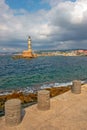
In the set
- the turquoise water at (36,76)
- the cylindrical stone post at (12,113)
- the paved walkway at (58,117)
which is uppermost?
the cylindrical stone post at (12,113)

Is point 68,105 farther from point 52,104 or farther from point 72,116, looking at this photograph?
point 72,116

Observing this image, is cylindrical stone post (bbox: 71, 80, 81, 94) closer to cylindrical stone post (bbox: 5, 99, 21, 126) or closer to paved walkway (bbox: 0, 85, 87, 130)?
paved walkway (bbox: 0, 85, 87, 130)

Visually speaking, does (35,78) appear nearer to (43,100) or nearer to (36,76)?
(36,76)

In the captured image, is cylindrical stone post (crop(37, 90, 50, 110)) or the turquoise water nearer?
cylindrical stone post (crop(37, 90, 50, 110))

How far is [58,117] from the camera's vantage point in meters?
8.53

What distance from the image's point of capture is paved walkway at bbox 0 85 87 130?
7615 millimetres

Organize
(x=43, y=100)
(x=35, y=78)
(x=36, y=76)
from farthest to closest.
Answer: (x=36, y=76) → (x=35, y=78) → (x=43, y=100)

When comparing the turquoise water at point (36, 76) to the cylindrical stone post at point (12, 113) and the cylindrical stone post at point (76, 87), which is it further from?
the cylindrical stone post at point (12, 113)

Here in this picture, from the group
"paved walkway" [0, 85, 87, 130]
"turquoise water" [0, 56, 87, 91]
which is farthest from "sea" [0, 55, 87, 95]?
"paved walkway" [0, 85, 87, 130]

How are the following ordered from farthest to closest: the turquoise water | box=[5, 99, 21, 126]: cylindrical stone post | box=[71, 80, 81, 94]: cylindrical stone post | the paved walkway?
the turquoise water → box=[71, 80, 81, 94]: cylindrical stone post → the paved walkway → box=[5, 99, 21, 126]: cylindrical stone post

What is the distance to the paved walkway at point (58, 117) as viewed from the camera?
7.61 m

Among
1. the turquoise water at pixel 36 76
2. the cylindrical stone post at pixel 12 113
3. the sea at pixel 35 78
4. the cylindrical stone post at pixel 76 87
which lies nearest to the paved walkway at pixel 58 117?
the cylindrical stone post at pixel 12 113

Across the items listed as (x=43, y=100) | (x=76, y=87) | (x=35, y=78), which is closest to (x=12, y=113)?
(x=43, y=100)

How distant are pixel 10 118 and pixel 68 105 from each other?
3797mm
